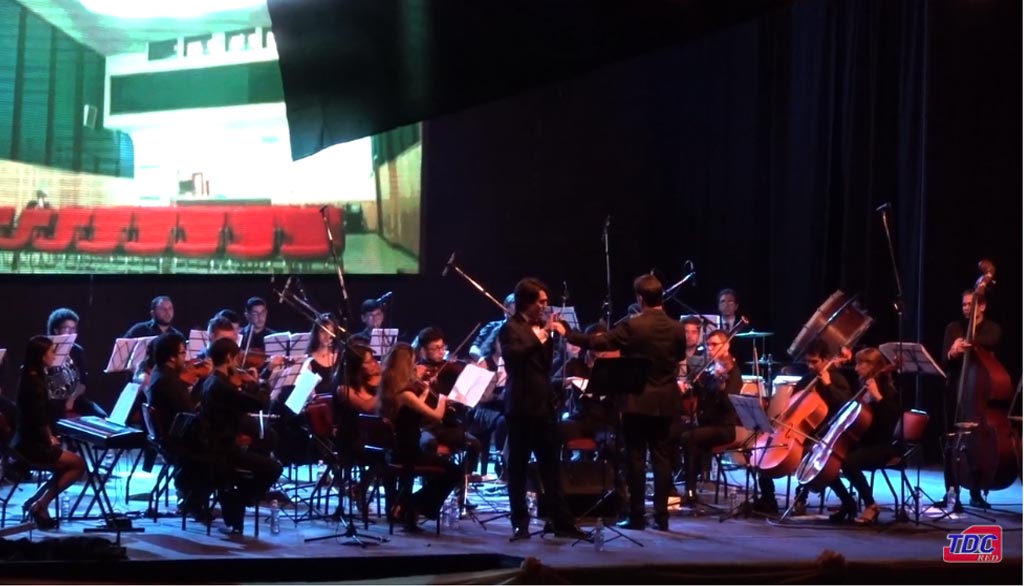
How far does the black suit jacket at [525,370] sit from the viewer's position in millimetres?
8109

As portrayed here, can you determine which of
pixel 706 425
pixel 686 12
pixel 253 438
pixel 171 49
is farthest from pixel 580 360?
pixel 686 12

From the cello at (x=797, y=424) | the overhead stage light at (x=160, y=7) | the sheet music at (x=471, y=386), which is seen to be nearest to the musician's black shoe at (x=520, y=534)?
the sheet music at (x=471, y=386)

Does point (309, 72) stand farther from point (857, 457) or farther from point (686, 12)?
point (857, 457)

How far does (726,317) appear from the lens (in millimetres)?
12164

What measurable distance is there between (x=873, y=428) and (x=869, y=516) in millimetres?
611

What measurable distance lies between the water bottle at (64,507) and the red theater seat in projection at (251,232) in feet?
10.9

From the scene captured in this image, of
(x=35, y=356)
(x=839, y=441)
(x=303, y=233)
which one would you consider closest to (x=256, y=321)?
(x=303, y=233)

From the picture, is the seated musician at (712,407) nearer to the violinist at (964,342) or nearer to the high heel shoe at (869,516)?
the high heel shoe at (869,516)

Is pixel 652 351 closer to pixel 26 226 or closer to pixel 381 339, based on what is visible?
pixel 381 339

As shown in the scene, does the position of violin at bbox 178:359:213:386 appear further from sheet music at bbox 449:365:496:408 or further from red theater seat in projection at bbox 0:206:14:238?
red theater seat in projection at bbox 0:206:14:238

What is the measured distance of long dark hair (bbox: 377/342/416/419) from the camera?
334 inches

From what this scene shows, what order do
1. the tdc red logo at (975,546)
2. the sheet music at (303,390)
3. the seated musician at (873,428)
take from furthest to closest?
1. the seated musician at (873,428)
2. the sheet music at (303,390)
3. the tdc red logo at (975,546)

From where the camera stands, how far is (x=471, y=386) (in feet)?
28.0

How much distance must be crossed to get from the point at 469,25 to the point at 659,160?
11.0 metres
